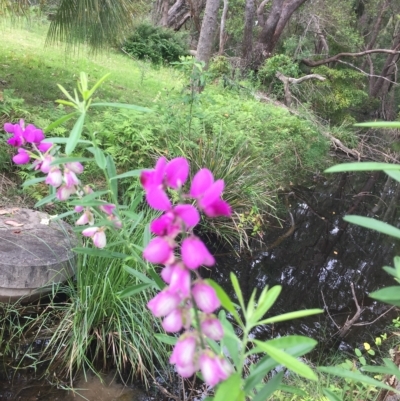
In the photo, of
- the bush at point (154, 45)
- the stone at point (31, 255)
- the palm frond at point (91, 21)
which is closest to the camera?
the stone at point (31, 255)

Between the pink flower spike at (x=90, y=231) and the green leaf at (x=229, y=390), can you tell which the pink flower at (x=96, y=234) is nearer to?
the pink flower spike at (x=90, y=231)

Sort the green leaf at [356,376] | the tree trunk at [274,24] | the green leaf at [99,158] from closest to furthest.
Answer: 1. the green leaf at [356,376]
2. the green leaf at [99,158]
3. the tree trunk at [274,24]

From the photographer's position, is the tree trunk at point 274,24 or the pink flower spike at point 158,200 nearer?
the pink flower spike at point 158,200

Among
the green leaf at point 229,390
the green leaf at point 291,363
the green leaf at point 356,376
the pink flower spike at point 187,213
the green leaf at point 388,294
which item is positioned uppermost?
the pink flower spike at point 187,213

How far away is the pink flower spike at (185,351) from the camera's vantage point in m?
0.71

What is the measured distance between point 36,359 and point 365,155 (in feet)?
32.4

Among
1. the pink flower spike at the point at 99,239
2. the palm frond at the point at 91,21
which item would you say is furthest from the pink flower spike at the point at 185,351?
the palm frond at the point at 91,21

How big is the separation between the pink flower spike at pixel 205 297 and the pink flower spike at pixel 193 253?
48 millimetres

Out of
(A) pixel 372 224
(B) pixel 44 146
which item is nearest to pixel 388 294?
(A) pixel 372 224

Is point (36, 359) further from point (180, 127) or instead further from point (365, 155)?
point (365, 155)

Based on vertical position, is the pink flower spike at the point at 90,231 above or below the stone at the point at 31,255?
above

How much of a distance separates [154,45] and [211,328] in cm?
1341

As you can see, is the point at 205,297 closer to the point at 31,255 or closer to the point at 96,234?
the point at 96,234

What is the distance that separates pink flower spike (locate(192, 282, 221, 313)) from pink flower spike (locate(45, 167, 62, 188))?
658 mm
